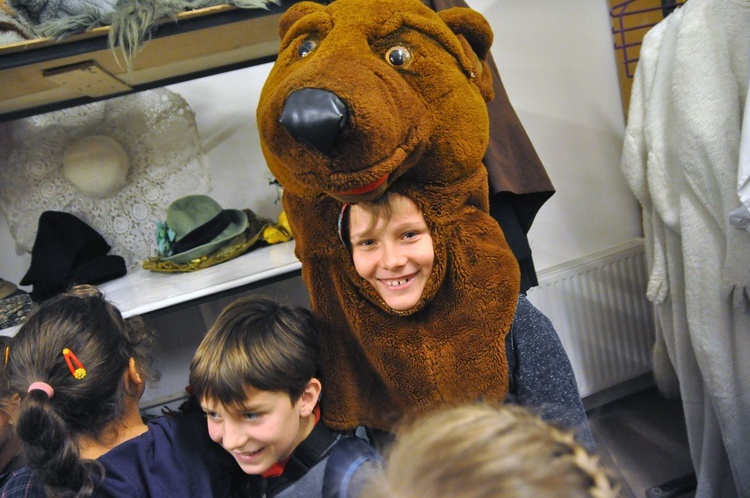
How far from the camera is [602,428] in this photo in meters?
1.86

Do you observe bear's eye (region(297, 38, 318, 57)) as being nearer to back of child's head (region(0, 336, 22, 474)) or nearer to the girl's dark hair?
the girl's dark hair

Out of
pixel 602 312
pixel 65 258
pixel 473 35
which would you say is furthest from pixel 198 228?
pixel 602 312

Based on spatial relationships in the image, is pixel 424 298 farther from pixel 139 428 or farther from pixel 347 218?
pixel 139 428

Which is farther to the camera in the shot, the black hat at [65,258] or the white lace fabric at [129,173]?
the white lace fabric at [129,173]

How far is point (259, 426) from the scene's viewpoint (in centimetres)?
86

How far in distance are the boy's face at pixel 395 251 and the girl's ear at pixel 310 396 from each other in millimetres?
221

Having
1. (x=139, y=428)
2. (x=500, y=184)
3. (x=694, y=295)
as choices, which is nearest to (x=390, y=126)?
(x=500, y=184)

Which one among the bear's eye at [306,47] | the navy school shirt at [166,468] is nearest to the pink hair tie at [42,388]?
the navy school shirt at [166,468]

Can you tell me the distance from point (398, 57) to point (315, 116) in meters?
0.18

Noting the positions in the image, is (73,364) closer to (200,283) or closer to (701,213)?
(200,283)

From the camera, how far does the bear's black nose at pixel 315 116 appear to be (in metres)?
0.53

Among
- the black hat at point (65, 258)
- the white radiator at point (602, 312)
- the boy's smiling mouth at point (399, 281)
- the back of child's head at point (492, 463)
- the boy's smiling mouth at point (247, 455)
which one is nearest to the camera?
the back of child's head at point (492, 463)

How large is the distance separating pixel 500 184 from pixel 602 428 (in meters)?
1.32

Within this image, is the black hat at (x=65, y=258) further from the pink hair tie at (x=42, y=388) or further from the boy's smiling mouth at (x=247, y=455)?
the boy's smiling mouth at (x=247, y=455)
